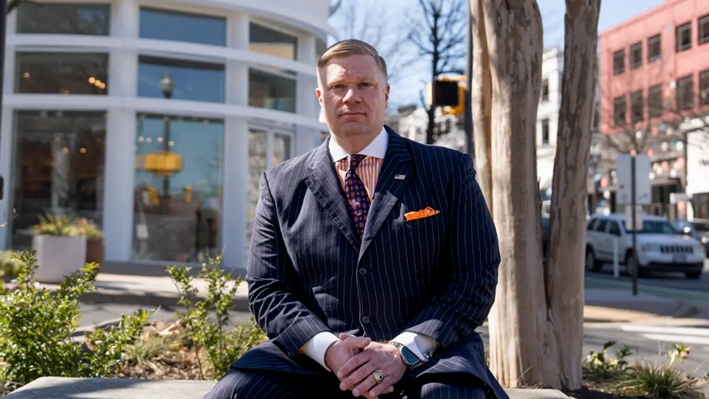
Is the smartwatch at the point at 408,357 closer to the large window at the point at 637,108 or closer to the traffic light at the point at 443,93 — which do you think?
the traffic light at the point at 443,93

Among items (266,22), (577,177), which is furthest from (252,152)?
(577,177)

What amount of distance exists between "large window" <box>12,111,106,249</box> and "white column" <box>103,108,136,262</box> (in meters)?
0.18

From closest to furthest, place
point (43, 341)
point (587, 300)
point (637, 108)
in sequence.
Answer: point (43, 341) → point (587, 300) → point (637, 108)

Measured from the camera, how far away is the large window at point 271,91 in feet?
60.3

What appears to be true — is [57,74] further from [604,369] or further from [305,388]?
[305,388]

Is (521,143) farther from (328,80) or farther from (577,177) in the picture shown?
(328,80)

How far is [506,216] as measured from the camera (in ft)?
15.1

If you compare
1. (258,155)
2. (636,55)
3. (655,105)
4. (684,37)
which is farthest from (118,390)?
(636,55)

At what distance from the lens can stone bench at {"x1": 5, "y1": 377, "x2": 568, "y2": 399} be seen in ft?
10.2

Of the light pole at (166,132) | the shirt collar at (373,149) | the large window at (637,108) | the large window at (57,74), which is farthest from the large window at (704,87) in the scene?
the shirt collar at (373,149)

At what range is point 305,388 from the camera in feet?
8.46

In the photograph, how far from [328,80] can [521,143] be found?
2021 mm

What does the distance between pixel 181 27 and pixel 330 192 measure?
15727mm

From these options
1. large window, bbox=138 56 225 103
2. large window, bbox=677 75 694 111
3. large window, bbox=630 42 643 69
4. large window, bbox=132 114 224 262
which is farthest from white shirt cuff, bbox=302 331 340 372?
large window, bbox=630 42 643 69
